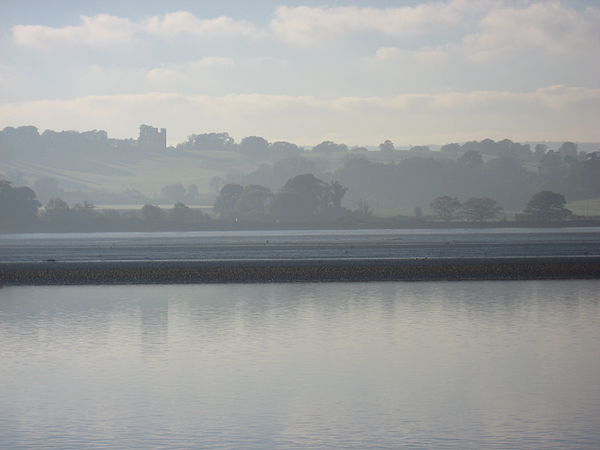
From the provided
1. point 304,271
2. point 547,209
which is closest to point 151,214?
point 547,209

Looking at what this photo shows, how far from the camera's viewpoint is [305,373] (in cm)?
2277

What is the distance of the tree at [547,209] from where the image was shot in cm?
18362

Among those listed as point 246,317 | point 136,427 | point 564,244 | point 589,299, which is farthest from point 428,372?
point 564,244

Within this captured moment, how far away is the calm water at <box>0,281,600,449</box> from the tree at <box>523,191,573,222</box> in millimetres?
149480

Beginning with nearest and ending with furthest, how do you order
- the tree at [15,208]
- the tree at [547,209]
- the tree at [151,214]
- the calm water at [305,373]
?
the calm water at [305,373]
the tree at [15,208]
the tree at [547,209]
the tree at [151,214]

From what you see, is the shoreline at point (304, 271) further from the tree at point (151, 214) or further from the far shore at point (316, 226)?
the tree at point (151, 214)

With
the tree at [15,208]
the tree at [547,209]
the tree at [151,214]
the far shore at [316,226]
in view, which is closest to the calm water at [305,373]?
the far shore at [316,226]

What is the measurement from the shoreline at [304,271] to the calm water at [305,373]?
9918mm

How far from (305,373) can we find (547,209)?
169 meters

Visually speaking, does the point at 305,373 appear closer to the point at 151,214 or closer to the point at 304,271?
the point at 304,271

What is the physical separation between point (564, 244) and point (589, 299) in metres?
48.3

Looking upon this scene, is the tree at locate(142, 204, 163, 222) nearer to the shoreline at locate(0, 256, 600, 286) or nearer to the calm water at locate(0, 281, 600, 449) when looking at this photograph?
the shoreline at locate(0, 256, 600, 286)

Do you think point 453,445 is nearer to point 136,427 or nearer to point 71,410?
point 136,427

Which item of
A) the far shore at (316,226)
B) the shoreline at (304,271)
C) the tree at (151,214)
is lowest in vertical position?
the far shore at (316,226)
